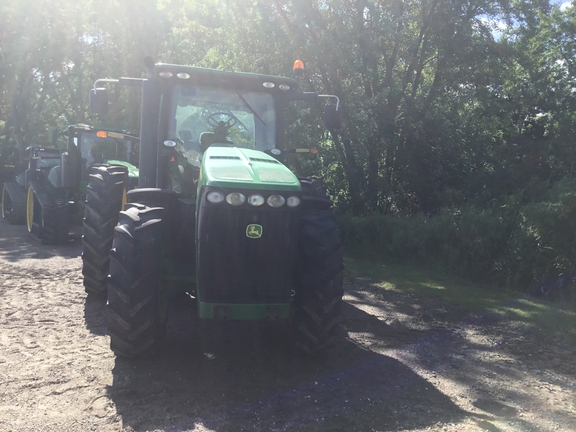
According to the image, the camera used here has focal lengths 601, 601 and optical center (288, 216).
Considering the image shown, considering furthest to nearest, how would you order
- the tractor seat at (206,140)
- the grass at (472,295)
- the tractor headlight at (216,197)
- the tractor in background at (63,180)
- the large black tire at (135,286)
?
the tractor in background at (63,180), the grass at (472,295), the tractor seat at (206,140), the large black tire at (135,286), the tractor headlight at (216,197)

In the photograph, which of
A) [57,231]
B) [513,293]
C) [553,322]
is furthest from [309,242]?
[57,231]

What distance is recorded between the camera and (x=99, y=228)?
7.32m

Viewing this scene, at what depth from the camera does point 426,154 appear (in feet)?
45.0

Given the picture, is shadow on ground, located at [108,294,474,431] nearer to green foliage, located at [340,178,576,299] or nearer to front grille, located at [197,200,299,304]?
front grille, located at [197,200,299,304]

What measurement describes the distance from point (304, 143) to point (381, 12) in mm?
3251

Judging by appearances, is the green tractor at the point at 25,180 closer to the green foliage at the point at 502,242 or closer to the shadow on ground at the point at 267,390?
the green foliage at the point at 502,242

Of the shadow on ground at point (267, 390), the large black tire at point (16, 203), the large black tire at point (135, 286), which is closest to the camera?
the shadow on ground at point (267, 390)

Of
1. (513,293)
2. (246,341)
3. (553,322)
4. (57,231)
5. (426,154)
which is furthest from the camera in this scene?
(426,154)

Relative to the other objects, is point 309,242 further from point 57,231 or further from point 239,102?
point 57,231

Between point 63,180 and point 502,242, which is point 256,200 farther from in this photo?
point 63,180

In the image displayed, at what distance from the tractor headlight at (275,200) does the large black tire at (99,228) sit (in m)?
3.20

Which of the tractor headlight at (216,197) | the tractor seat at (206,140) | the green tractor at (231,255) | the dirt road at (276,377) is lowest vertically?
the dirt road at (276,377)

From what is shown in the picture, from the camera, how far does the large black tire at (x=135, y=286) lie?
497cm

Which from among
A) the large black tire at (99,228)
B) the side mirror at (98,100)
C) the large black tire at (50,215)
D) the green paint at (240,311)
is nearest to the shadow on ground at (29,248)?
the large black tire at (50,215)
